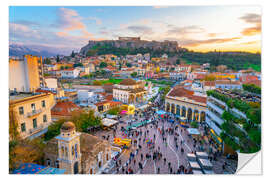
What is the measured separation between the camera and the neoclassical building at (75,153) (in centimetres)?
543

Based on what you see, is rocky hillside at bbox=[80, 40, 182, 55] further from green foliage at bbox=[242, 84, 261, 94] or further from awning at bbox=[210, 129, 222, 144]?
awning at bbox=[210, 129, 222, 144]

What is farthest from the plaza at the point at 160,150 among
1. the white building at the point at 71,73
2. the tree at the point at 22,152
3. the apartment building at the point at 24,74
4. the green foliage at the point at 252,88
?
the white building at the point at 71,73

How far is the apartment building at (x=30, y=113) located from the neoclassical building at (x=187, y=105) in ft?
36.2

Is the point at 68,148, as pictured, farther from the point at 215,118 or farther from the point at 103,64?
the point at 103,64

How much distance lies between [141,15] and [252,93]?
19.6ft

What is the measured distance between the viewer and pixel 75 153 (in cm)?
565

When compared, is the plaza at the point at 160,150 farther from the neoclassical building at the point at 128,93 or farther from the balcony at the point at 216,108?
the neoclassical building at the point at 128,93

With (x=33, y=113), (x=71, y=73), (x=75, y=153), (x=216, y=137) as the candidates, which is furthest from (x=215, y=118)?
(x=71, y=73)

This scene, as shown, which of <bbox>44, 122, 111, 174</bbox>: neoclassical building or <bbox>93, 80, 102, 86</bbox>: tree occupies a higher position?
<bbox>93, 80, 102, 86</bbox>: tree

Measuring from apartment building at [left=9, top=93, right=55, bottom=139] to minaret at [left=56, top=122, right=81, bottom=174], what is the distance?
2.40 meters

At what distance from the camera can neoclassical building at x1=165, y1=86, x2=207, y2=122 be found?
1343 centimetres

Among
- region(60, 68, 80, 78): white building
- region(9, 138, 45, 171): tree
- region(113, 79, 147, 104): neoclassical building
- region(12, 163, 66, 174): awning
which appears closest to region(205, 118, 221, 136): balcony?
region(12, 163, 66, 174): awning
